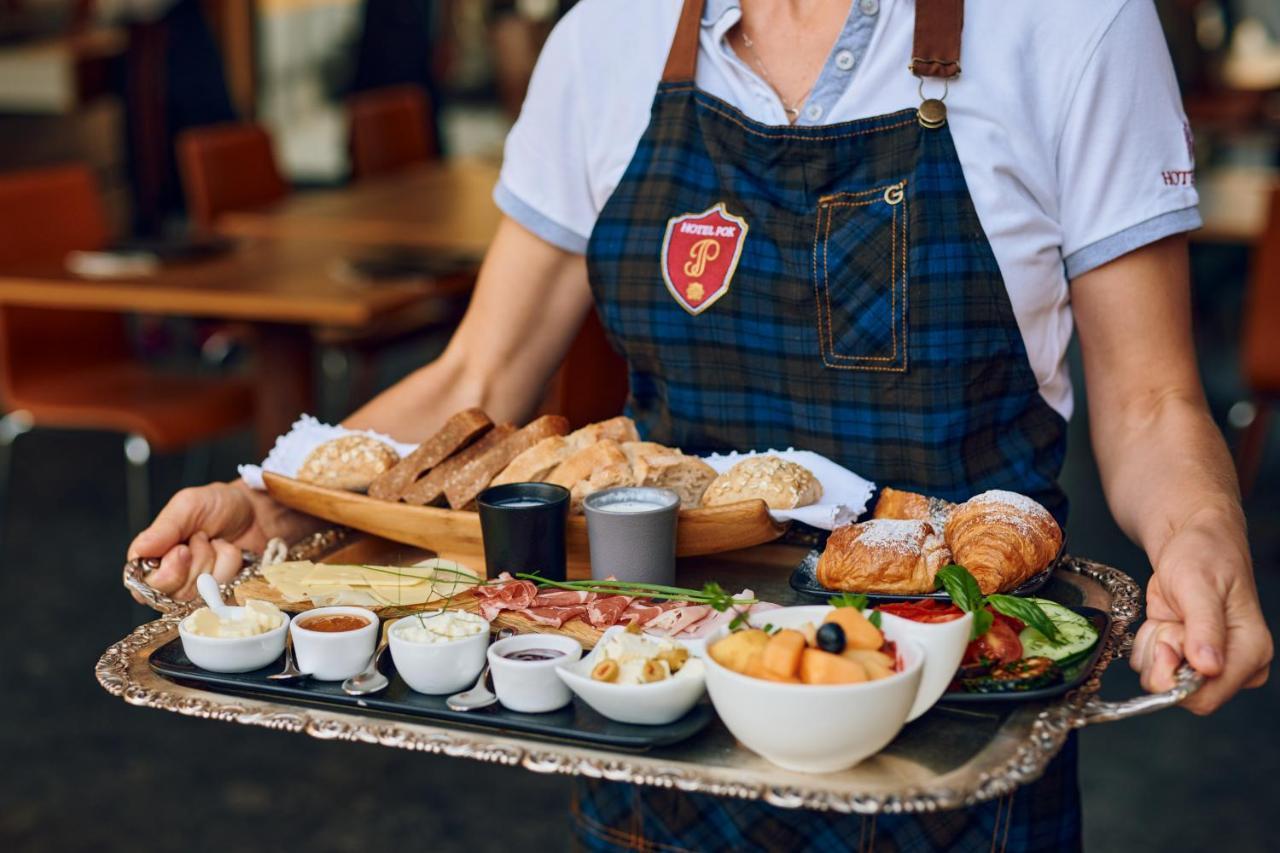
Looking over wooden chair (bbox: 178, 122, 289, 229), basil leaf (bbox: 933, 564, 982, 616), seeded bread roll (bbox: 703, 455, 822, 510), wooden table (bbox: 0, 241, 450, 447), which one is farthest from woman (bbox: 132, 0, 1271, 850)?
wooden chair (bbox: 178, 122, 289, 229)

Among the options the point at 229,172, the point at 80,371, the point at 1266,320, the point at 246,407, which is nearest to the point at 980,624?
the point at 246,407

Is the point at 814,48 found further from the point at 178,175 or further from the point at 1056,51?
the point at 178,175

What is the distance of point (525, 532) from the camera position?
4.47 ft

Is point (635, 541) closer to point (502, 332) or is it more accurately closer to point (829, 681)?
point (829, 681)

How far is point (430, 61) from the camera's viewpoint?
857 centimetres

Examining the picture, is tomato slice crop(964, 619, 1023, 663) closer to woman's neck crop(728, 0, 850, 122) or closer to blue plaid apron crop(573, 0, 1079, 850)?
blue plaid apron crop(573, 0, 1079, 850)

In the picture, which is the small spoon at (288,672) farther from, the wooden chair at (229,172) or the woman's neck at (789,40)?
the wooden chair at (229,172)

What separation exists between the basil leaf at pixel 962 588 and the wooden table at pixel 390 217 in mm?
3186

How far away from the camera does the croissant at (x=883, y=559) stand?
133 centimetres

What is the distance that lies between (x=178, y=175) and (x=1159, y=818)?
240 inches

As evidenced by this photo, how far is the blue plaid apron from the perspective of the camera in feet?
4.88

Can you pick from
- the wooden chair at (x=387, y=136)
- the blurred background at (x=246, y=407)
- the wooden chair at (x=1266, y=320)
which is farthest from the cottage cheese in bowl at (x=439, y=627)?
the wooden chair at (x=387, y=136)

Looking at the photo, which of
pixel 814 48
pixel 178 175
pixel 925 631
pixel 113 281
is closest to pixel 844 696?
pixel 925 631

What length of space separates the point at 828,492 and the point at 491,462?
14.2 inches
